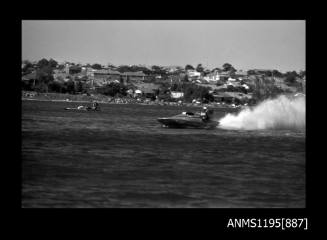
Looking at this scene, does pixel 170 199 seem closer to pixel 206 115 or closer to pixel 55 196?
pixel 55 196

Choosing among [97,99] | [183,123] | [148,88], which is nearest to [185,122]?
[183,123]

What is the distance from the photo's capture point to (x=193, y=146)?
2836 centimetres

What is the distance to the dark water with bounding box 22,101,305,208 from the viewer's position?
1462 centimetres

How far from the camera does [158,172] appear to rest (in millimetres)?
19156

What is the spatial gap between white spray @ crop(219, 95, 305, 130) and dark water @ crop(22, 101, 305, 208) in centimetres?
1610

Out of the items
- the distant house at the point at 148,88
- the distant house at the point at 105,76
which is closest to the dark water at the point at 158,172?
the distant house at the point at 148,88

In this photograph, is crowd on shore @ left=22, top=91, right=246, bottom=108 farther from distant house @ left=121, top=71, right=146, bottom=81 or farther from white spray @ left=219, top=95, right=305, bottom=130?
white spray @ left=219, top=95, right=305, bottom=130

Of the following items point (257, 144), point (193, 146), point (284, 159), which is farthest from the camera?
point (257, 144)

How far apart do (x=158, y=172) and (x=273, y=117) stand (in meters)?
30.9

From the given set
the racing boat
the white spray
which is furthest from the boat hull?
the white spray

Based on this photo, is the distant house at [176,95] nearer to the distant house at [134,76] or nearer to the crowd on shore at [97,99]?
the crowd on shore at [97,99]

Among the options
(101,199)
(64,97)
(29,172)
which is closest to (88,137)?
(29,172)
